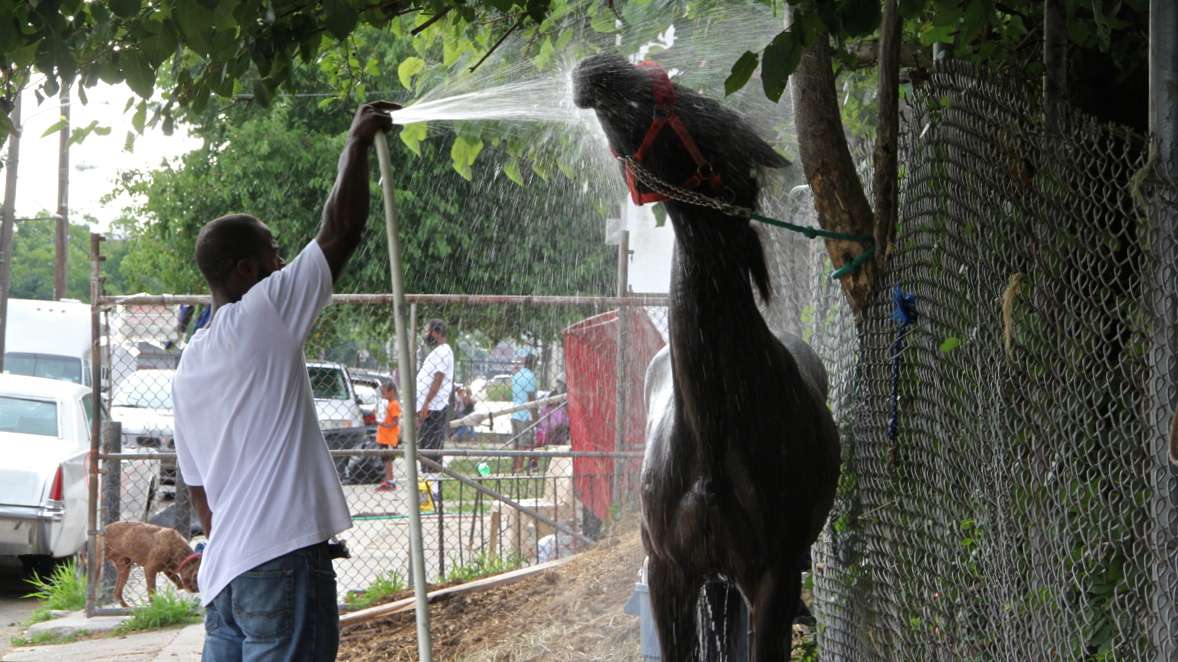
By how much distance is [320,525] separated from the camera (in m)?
3.51

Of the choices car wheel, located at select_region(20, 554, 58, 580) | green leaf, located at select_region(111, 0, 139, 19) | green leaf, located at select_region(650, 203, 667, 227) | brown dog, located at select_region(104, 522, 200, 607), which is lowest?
car wheel, located at select_region(20, 554, 58, 580)

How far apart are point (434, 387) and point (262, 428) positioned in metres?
5.65

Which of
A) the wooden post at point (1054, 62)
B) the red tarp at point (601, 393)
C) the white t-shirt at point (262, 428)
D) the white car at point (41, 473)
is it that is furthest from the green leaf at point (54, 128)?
the white car at point (41, 473)

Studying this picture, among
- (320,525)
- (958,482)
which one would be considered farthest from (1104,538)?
(320,525)

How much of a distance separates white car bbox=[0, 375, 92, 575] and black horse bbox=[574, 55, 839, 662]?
7.98m

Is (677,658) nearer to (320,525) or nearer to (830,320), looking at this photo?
(320,525)

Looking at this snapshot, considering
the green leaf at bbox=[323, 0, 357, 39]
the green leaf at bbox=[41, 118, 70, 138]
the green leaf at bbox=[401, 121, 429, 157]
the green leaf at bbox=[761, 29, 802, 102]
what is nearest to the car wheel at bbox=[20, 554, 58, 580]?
the green leaf at bbox=[401, 121, 429, 157]

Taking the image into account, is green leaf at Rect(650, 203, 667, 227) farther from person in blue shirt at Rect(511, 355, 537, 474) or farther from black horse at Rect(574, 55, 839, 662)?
person in blue shirt at Rect(511, 355, 537, 474)

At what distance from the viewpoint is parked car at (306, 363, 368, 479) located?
12.7 m

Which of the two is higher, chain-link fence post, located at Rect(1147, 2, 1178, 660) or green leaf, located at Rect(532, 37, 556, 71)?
green leaf, located at Rect(532, 37, 556, 71)

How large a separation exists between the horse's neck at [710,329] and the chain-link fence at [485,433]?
432cm

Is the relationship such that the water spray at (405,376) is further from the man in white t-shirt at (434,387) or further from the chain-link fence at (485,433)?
the man in white t-shirt at (434,387)

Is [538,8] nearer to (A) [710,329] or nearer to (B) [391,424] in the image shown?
(A) [710,329]

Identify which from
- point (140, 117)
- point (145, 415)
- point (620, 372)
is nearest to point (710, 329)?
point (140, 117)
